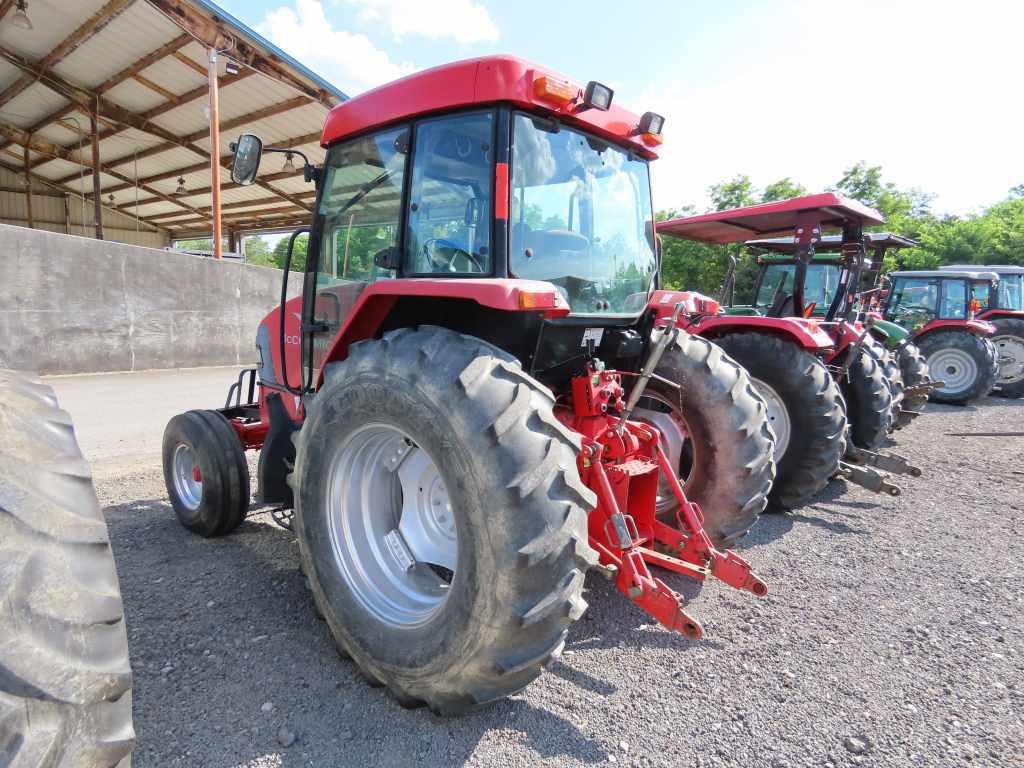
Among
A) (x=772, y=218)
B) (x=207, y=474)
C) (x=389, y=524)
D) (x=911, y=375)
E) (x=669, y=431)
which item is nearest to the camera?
(x=389, y=524)

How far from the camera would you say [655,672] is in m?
2.37

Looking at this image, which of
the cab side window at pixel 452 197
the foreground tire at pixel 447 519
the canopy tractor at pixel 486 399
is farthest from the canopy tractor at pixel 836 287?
the foreground tire at pixel 447 519

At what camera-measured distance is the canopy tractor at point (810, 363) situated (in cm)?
428

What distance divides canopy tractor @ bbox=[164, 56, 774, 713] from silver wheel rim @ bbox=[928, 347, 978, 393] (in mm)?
9253

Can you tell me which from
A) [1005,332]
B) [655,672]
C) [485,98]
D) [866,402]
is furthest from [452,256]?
[1005,332]

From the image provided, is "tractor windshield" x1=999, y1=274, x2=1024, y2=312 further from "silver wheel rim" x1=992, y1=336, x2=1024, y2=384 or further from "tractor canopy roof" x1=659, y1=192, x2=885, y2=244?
"tractor canopy roof" x1=659, y1=192, x2=885, y2=244

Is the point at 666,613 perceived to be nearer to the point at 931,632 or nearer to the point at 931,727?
the point at 931,727

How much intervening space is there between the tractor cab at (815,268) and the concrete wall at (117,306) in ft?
23.6

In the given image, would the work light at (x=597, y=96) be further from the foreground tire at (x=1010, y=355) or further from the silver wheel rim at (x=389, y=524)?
the foreground tire at (x=1010, y=355)

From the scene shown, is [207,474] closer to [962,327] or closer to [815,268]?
[815,268]

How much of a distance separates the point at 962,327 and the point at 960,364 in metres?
0.64

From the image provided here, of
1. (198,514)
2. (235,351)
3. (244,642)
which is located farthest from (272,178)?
(244,642)

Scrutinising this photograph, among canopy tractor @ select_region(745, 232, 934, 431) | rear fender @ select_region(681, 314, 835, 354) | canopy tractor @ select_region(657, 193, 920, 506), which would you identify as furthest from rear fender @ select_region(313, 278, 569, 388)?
canopy tractor @ select_region(745, 232, 934, 431)

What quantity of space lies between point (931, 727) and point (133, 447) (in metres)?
5.95
